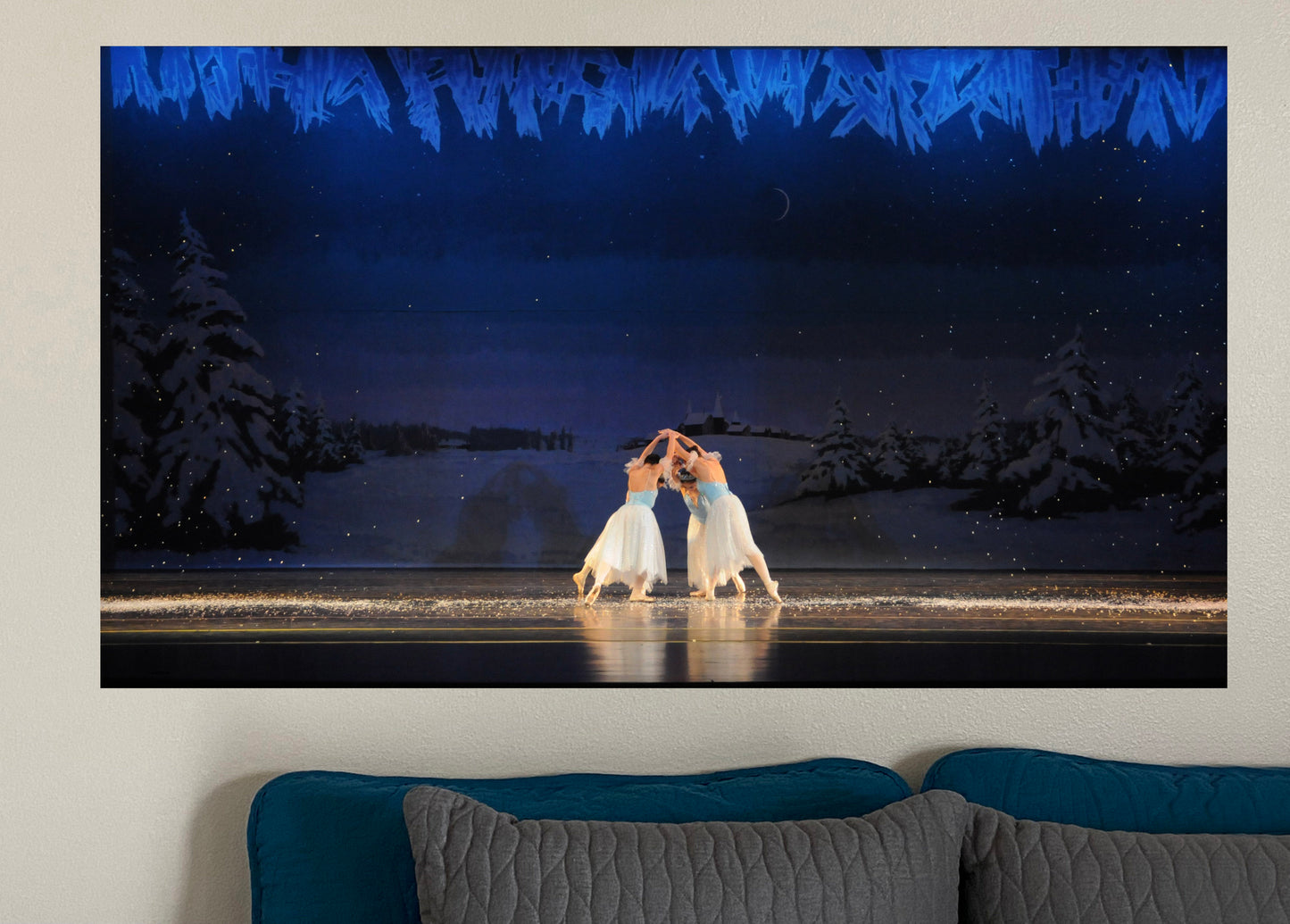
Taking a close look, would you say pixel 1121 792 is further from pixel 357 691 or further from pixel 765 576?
pixel 357 691

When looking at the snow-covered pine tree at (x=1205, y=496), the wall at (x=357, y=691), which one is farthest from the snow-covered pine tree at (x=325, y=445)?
the snow-covered pine tree at (x=1205, y=496)

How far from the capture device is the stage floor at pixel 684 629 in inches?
54.7

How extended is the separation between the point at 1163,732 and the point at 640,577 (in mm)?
885

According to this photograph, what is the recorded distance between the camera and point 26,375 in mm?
1396

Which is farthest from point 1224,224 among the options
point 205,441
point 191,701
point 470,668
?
point 191,701

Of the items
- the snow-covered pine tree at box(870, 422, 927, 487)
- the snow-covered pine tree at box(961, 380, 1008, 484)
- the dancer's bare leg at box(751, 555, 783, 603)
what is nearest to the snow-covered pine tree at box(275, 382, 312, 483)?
the dancer's bare leg at box(751, 555, 783, 603)

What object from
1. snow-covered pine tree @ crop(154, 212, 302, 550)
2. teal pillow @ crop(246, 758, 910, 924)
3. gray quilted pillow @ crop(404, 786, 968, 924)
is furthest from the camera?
snow-covered pine tree @ crop(154, 212, 302, 550)

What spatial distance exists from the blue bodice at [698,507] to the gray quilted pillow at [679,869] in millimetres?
469

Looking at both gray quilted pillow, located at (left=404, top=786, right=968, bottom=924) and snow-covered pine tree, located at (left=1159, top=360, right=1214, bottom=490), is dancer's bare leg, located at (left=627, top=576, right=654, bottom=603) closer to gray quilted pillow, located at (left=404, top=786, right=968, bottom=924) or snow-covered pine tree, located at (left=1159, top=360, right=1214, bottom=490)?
gray quilted pillow, located at (left=404, top=786, right=968, bottom=924)

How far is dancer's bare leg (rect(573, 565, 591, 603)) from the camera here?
1.40m

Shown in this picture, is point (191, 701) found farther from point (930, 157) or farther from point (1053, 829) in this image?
point (930, 157)

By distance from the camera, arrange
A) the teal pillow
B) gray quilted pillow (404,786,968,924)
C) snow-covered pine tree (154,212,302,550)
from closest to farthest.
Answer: gray quilted pillow (404,786,968,924), the teal pillow, snow-covered pine tree (154,212,302,550)

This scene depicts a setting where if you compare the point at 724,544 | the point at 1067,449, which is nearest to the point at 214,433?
the point at 724,544

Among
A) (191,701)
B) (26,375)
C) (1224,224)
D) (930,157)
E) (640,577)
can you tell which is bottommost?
(191,701)
